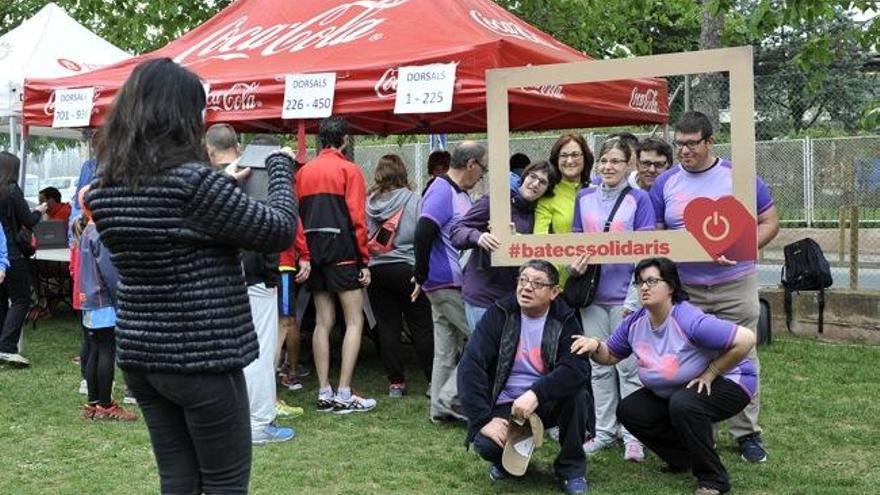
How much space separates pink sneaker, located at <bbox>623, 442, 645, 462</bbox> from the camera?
5.41m

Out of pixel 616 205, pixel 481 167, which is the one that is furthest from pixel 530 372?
pixel 481 167

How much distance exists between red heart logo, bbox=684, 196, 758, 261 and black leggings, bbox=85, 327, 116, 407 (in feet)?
12.0

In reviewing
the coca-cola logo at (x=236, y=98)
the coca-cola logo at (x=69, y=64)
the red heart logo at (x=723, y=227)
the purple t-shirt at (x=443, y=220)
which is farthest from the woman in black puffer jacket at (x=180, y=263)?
the coca-cola logo at (x=69, y=64)

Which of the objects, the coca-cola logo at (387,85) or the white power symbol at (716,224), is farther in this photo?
the coca-cola logo at (387,85)

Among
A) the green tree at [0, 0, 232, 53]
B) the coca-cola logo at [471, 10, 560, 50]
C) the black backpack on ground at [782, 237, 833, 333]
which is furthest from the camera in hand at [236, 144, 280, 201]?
the green tree at [0, 0, 232, 53]

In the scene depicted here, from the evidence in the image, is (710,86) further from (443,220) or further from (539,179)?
(539,179)

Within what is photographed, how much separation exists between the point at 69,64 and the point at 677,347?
9.00 m

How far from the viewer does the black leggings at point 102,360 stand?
21.1 ft

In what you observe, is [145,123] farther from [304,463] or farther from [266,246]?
[304,463]

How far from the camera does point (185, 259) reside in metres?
2.86

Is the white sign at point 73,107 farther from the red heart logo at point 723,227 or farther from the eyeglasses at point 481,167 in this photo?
the red heart logo at point 723,227

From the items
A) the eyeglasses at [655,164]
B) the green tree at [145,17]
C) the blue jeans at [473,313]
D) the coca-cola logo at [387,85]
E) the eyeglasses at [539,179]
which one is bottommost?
the blue jeans at [473,313]

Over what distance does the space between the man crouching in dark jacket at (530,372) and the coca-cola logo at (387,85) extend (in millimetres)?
2227

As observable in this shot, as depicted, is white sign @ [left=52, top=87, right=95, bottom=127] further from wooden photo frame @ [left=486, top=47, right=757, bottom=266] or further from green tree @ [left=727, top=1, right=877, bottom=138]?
green tree @ [left=727, top=1, right=877, bottom=138]
